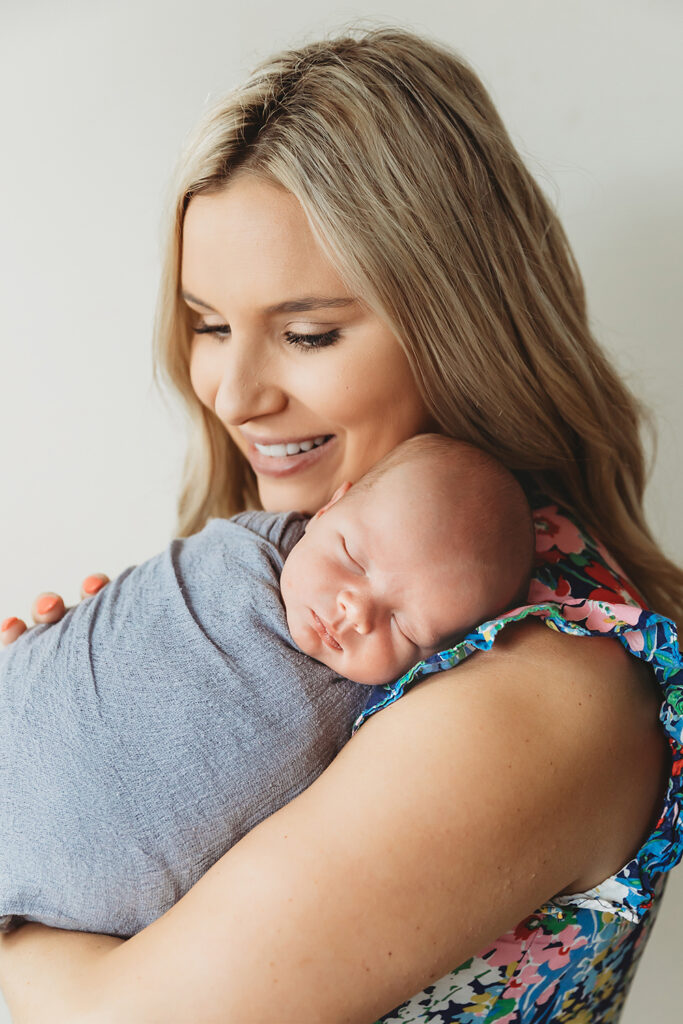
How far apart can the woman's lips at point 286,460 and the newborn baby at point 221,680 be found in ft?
0.70

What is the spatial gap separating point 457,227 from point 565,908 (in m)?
0.96

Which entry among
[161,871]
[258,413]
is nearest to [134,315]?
[258,413]

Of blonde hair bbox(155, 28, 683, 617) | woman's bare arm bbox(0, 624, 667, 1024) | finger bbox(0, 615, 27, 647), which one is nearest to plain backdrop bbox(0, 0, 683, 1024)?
blonde hair bbox(155, 28, 683, 617)

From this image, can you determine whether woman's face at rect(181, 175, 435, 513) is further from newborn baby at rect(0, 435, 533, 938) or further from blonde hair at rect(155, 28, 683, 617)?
newborn baby at rect(0, 435, 533, 938)

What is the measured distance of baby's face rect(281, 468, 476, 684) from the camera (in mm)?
1224

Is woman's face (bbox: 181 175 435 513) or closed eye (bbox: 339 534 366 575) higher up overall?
woman's face (bbox: 181 175 435 513)

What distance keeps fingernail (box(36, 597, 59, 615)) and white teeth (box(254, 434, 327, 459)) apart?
0.43m

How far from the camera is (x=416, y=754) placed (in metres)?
1.01

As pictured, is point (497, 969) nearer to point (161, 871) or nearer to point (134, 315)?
point (161, 871)

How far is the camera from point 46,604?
5.05 feet

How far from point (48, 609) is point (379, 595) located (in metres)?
0.60

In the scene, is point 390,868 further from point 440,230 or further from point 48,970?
point 440,230

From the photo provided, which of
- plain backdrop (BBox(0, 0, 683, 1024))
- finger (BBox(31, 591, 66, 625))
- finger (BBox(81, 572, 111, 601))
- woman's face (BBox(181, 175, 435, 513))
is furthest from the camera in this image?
plain backdrop (BBox(0, 0, 683, 1024))

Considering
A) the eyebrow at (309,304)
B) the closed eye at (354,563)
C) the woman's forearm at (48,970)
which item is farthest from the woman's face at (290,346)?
the woman's forearm at (48,970)
